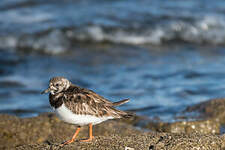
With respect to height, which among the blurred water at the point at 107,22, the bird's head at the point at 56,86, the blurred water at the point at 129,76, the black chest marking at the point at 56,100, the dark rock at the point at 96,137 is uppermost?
the blurred water at the point at 107,22

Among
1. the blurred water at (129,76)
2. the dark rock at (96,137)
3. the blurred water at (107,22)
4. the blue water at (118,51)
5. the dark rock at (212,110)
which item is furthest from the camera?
the blurred water at (107,22)

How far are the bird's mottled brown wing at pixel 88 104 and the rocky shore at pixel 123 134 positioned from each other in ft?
1.01

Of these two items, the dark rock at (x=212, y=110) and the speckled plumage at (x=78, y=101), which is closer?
the speckled plumage at (x=78, y=101)

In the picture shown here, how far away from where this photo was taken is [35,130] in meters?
6.05

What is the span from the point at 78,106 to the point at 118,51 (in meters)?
8.30

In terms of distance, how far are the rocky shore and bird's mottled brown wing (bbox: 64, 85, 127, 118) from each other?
12.1 inches

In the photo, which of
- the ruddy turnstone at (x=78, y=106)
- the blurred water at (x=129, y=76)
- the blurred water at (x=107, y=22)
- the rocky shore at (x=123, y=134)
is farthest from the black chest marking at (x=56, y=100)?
the blurred water at (x=107, y=22)

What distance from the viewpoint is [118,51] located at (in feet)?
41.9

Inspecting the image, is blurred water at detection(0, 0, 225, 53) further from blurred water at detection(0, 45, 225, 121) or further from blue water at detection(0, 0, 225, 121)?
blurred water at detection(0, 45, 225, 121)

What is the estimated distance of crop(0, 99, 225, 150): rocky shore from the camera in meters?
4.47

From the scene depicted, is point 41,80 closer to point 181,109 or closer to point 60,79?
point 181,109

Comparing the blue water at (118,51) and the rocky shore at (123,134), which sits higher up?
the blue water at (118,51)

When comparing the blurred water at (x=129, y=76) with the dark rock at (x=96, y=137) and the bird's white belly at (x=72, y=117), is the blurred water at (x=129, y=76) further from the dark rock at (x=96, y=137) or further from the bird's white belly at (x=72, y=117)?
the bird's white belly at (x=72, y=117)

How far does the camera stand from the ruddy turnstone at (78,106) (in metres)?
4.55
